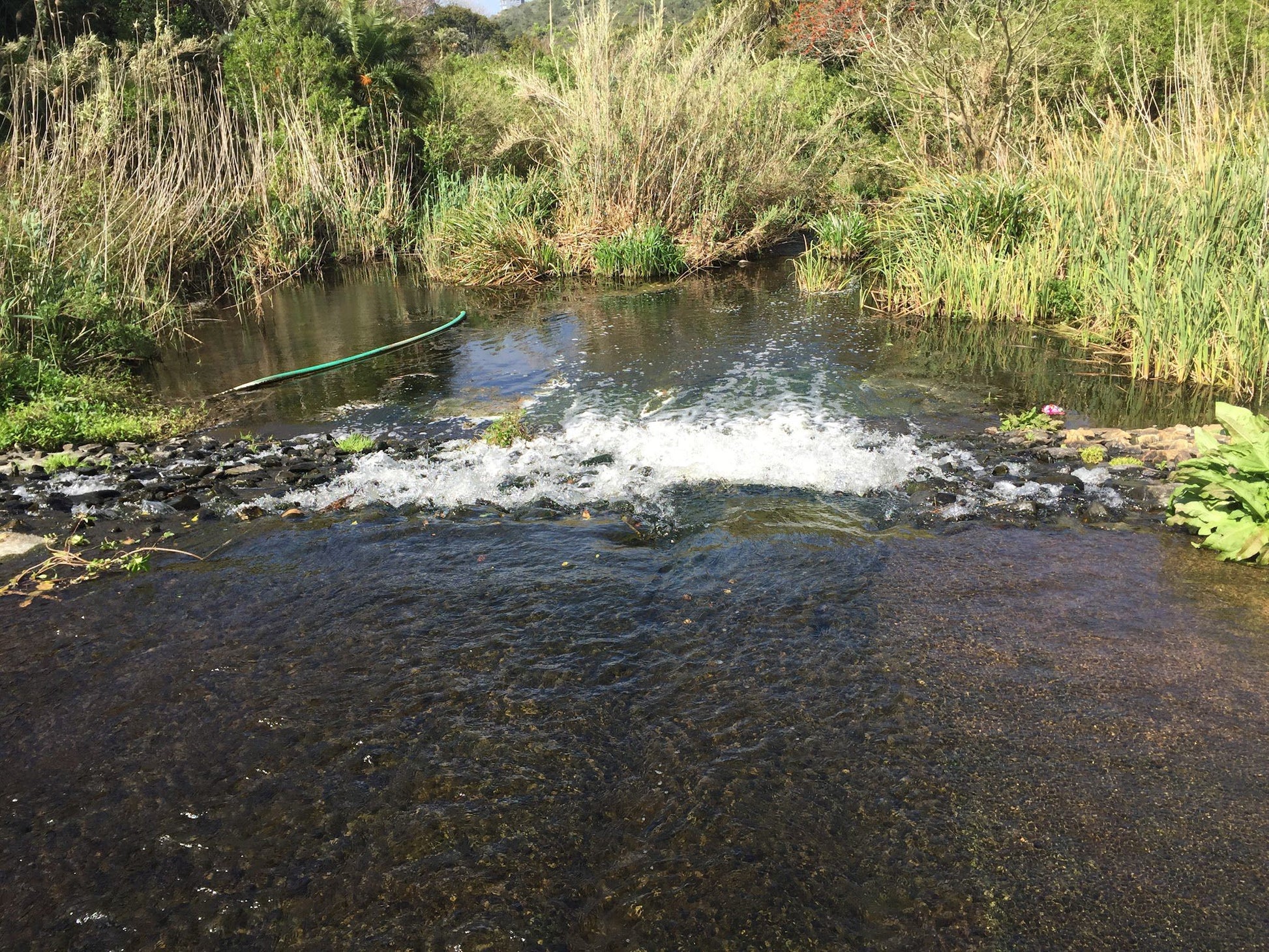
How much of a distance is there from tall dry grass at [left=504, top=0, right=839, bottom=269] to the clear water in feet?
29.2

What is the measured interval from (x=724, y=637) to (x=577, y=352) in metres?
6.31

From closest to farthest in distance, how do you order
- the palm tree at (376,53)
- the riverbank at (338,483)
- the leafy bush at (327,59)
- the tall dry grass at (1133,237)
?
the riverbank at (338,483) → the tall dry grass at (1133,237) → the leafy bush at (327,59) → the palm tree at (376,53)

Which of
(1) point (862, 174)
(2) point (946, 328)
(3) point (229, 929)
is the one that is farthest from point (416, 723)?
(1) point (862, 174)

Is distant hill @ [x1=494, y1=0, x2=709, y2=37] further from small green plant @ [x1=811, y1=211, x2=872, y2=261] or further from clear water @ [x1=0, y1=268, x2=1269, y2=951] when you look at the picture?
clear water @ [x1=0, y1=268, x2=1269, y2=951]

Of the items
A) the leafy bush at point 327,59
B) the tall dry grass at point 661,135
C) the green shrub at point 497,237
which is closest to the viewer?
the tall dry grass at point 661,135

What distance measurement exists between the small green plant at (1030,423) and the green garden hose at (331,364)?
6.67 meters

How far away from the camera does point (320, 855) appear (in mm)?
2855

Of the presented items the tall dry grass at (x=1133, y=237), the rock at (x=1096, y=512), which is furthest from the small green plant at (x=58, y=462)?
the tall dry grass at (x=1133, y=237)

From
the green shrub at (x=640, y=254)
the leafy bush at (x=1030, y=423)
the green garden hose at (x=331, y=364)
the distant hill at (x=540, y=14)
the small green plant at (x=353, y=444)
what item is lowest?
the small green plant at (x=353, y=444)

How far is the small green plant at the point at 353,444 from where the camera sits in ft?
22.2

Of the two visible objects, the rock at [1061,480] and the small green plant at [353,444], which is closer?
the rock at [1061,480]

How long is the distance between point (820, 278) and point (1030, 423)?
6.42 meters

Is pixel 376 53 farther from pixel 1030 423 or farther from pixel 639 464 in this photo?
pixel 1030 423

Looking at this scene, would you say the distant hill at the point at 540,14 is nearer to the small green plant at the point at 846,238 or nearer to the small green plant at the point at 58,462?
the small green plant at the point at 846,238
